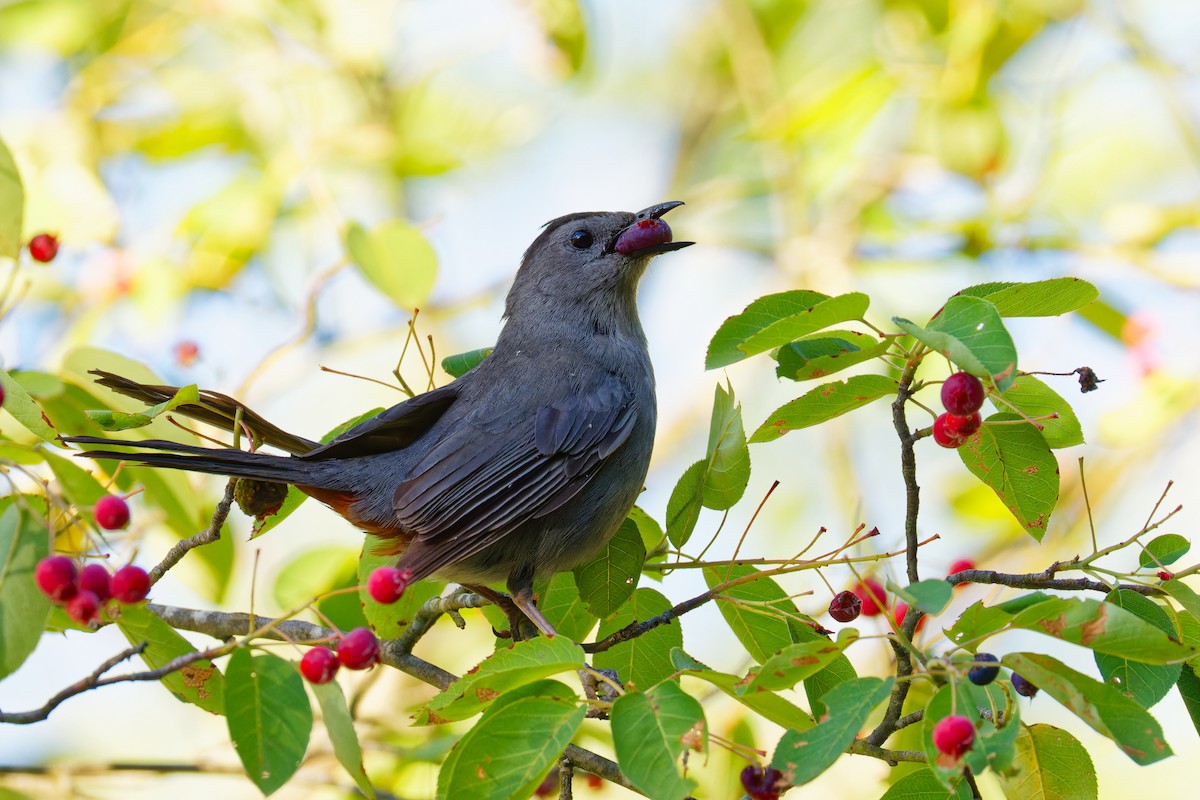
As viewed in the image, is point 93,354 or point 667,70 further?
point 667,70

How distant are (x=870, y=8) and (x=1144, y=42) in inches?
112

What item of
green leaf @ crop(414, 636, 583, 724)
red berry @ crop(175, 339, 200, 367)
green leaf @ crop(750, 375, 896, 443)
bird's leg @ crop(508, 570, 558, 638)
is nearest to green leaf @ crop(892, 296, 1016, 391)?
green leaf @ crop(750, 375, 896, 443)

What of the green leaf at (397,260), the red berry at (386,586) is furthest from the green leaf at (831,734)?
the green leaf at (397,260)

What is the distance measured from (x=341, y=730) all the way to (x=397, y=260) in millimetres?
1797

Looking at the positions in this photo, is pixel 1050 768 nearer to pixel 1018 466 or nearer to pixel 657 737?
pixel 1018 466

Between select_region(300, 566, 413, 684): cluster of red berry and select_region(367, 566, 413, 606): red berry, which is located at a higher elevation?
select_region(367, 566, 413, 606): red berry

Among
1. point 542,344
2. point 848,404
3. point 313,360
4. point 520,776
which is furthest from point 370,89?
point 520,776

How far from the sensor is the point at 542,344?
173 inches

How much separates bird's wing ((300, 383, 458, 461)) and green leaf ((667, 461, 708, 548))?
109 cm

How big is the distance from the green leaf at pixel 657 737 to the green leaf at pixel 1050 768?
78cm

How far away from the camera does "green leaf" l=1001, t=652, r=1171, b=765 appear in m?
2.02

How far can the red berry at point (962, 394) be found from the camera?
2.43m

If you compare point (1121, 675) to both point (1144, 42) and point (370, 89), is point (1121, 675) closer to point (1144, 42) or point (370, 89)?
point (1144, 42)

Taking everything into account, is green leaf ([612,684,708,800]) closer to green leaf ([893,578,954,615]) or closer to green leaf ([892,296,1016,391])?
green leaf ([893,578,954,615])
